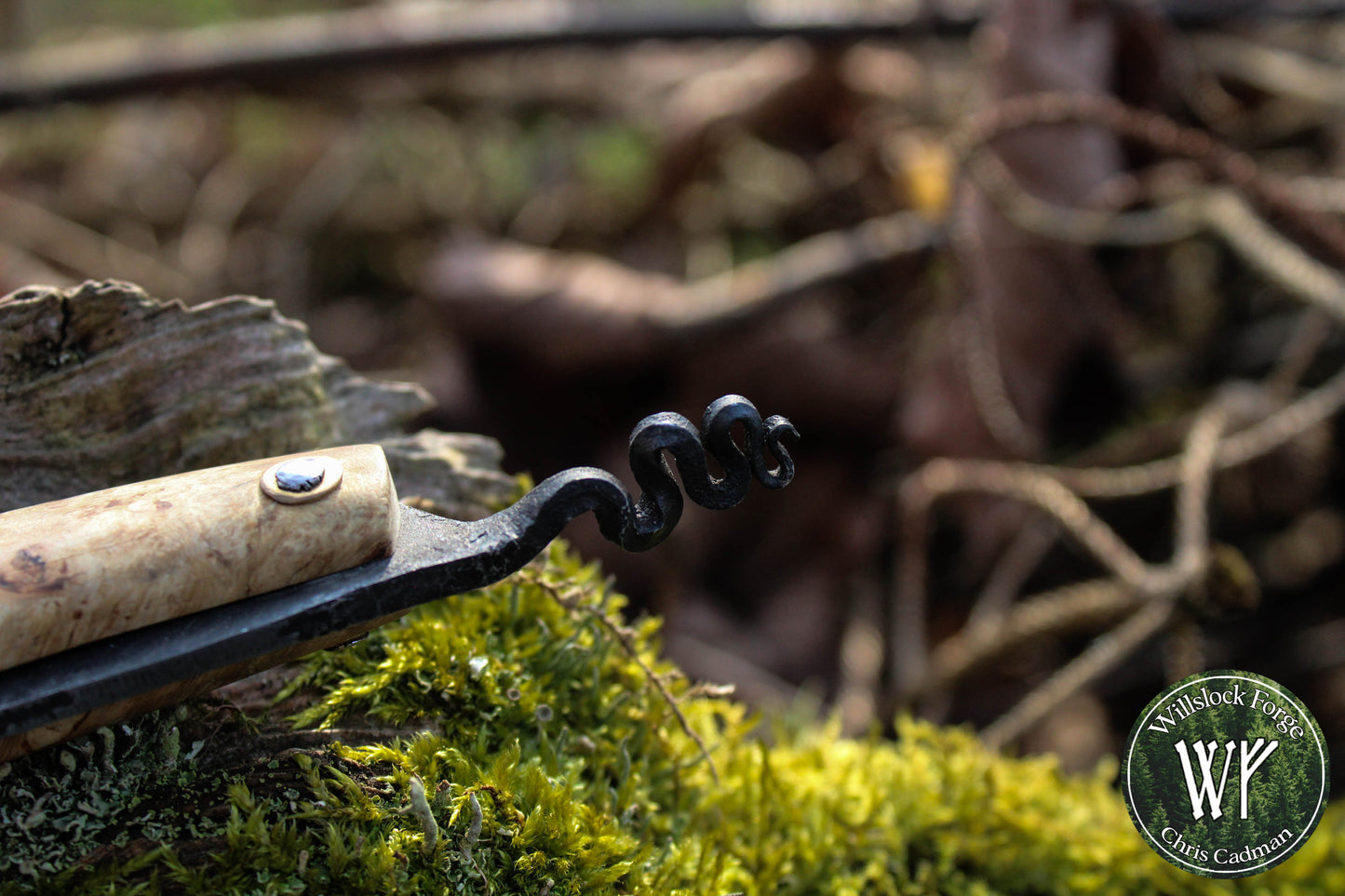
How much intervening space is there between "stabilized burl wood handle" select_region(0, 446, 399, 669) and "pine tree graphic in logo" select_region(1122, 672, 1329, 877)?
105cm

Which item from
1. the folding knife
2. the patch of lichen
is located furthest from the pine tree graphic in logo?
the folding knife

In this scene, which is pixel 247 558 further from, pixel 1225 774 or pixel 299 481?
pixel 1225 774

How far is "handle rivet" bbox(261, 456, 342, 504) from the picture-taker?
1014 millimetres

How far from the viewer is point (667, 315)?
9.34 ft

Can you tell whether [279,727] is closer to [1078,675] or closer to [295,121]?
[1078,675]

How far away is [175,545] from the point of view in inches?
38.3

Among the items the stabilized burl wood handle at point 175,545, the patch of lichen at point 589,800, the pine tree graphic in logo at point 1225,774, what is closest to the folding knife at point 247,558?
the stabilized burl wood handle at point 175,545

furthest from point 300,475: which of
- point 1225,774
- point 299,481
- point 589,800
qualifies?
point 1225,774

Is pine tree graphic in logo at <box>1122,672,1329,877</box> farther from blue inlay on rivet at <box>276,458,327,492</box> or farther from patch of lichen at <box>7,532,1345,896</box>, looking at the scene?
blue inlay on rivet at <box>276,458,327,492</box>

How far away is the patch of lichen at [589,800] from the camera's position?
109cm

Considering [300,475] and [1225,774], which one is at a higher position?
[300,475]

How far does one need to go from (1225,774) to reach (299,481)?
1234 mm

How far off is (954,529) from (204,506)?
2213mm

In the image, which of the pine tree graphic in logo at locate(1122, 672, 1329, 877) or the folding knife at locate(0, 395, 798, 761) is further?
the pine tree graphic in logo at locate(1122, 672, 1329, 877)
